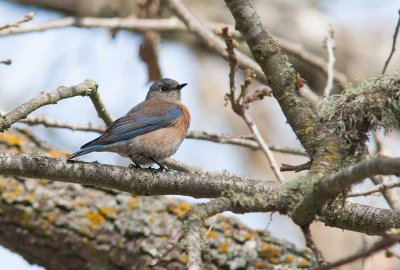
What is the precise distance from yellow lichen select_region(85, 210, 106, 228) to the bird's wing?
0.66 metres

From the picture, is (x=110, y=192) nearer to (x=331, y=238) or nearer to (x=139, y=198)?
(x=139, y=198)

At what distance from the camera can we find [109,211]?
6.12 meters

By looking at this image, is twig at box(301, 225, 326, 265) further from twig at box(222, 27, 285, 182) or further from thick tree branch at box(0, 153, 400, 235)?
twig at box(222, 27, 285, 182)

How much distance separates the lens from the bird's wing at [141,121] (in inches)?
233

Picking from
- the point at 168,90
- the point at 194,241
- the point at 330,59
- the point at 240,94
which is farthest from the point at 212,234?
the point at 194,241

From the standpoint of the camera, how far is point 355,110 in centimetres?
433

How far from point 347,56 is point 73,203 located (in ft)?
21.2

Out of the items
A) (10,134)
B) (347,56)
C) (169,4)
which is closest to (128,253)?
(10,134)

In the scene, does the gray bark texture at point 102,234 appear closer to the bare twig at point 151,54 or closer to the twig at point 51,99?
the twig at point 51,99

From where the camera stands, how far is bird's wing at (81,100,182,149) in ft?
19.5

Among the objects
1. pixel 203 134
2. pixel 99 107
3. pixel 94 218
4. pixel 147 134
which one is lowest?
pixel 94 218

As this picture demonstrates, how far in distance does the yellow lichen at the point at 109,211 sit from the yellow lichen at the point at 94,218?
0.04 m

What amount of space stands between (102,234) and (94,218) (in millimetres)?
162

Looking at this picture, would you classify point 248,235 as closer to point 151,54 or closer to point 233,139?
point 233,139
